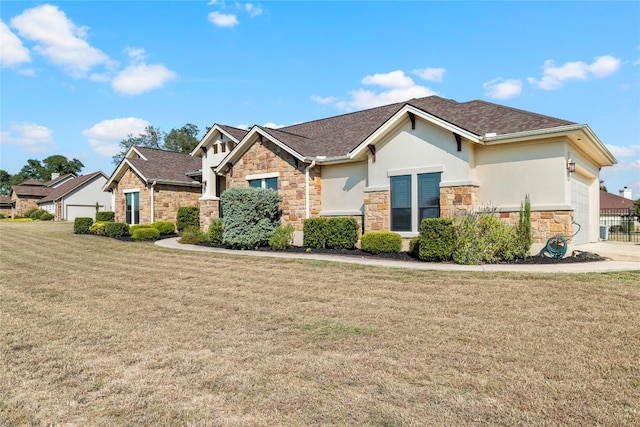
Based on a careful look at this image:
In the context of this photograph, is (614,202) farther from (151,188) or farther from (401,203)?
(151,188)

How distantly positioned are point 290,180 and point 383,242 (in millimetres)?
5364

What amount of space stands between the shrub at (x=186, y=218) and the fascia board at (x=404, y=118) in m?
11.7

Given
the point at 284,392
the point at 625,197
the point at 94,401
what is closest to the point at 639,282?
the point at 284,392

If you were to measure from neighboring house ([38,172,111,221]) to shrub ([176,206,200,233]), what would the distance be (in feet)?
86.4

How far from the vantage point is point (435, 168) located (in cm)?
1278

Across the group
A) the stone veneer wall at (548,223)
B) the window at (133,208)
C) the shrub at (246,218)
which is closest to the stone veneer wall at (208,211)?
the shrub at (246,218)

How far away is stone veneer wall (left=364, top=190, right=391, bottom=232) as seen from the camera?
13.8 meters

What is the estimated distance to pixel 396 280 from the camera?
858 centimetres

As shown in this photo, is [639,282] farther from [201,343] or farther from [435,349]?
[201,343]

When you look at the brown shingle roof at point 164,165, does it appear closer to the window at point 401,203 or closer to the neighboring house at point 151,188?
the neighboring house at point 151,188

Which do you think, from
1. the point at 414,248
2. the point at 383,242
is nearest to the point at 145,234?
the point at 383,242

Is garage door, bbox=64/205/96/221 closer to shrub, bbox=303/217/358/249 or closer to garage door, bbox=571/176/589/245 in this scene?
shrub, bbox=303/217/358/249

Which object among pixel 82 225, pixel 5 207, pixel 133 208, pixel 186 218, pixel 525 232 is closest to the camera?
pixel 525 232

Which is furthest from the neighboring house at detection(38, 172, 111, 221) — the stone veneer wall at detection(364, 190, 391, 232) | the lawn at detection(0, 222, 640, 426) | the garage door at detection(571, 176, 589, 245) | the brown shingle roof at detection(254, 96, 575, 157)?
the garage door at detection(571, 176, 589, 245)
